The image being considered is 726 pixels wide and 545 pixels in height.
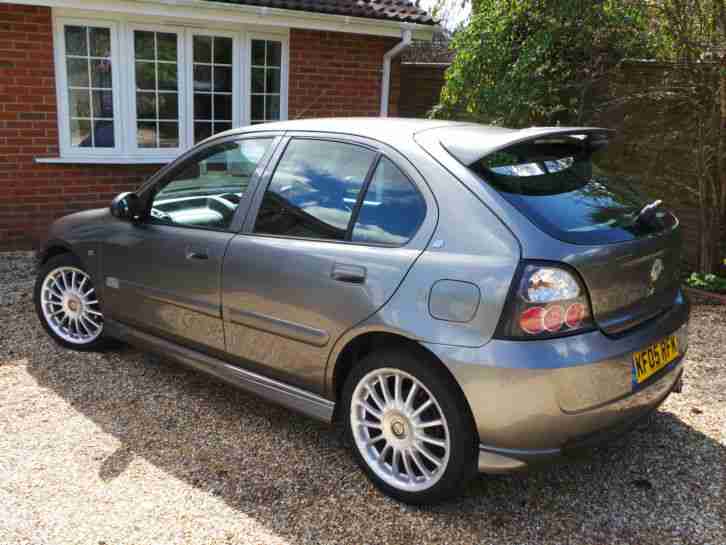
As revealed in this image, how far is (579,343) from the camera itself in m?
2.65

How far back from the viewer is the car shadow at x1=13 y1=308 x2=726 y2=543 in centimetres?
292

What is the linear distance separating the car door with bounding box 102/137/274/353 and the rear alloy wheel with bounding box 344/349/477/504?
3.27 feet

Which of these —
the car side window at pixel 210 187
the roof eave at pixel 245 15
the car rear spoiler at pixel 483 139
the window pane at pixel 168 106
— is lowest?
the car side window at pixel 210 187

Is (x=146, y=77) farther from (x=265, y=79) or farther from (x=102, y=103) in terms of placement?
(x=265, y=79)

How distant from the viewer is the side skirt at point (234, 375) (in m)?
3.32

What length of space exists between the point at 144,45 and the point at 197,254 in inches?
210

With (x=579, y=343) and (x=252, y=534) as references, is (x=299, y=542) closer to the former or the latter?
(x=252, y=534)

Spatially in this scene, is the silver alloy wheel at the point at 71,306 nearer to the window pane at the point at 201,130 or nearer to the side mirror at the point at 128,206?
the side mirror at the point at 128,206

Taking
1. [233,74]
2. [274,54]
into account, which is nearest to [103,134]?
[233,74]

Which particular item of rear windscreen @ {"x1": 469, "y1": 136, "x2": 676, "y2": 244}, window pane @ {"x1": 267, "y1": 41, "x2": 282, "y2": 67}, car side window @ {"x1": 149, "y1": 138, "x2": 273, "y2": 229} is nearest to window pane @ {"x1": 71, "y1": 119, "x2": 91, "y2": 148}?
window pane @ {"x1": 267, "y1": 41, "x2": 282, "y2": 67}

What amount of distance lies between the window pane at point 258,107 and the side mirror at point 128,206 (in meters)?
5.09

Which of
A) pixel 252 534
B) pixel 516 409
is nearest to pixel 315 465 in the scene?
pixel 252 534

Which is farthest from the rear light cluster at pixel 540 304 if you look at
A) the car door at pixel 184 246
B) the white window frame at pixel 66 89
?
the white window frame at pixel 66 89

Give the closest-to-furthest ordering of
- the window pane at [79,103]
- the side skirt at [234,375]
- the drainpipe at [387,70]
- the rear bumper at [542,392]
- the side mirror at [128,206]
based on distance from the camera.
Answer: the rear bumper at [542,392], the side skirt at [234,375], the side mirror at [128,206], the window pane at [79,103], the drainpipe at [387,70]
